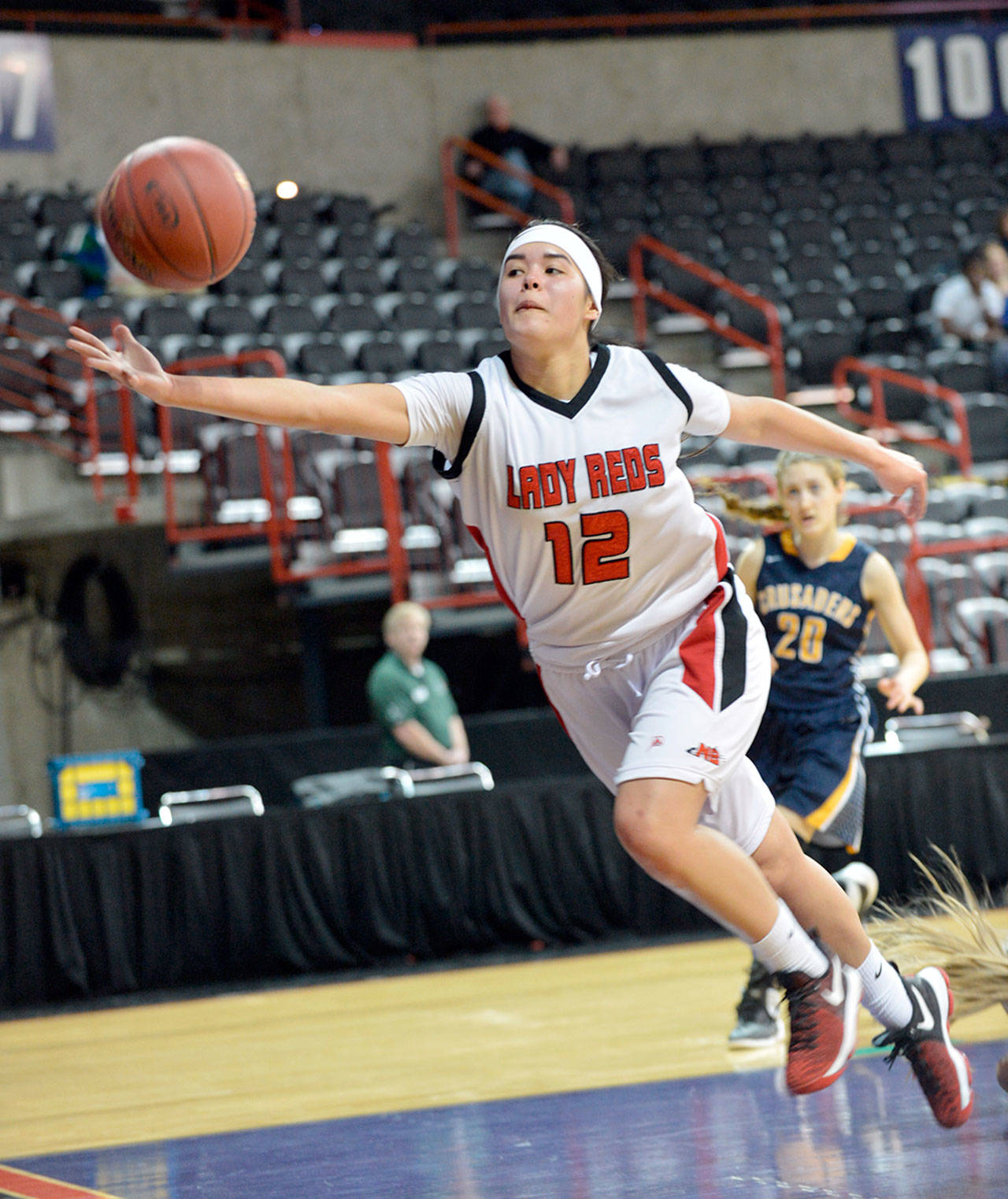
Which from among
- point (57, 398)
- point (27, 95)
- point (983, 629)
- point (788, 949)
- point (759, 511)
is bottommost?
point (788, 949)

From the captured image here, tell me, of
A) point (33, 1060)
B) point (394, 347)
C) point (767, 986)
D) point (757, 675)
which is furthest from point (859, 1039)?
point (394, 347)

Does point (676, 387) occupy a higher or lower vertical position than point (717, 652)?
higher

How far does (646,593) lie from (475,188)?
12.2 metres

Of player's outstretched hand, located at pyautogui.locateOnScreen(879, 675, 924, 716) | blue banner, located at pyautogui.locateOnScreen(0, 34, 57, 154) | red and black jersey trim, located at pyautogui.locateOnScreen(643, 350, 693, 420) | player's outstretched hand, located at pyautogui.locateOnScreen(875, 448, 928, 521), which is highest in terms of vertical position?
blue banner, located at pyautogui.locateOnScreen(0, 34, 57, 154)

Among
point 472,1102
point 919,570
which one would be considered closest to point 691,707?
point 472,1102

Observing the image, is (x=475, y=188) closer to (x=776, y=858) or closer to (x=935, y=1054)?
(x=776, y=858)

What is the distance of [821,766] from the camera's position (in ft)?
15.8

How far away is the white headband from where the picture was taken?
3.17 meters

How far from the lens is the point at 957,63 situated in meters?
16.7

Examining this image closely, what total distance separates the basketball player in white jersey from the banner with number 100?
Result: 14.7 meters

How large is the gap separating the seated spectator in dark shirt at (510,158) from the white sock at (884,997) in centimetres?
1205

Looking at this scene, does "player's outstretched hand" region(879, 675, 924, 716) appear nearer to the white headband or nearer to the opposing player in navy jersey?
the opposing player in navy jersey

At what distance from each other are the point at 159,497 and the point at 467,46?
25.1ft

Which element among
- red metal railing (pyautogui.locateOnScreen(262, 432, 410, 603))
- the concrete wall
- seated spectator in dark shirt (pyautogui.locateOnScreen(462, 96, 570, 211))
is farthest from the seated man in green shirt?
the concrete wall
